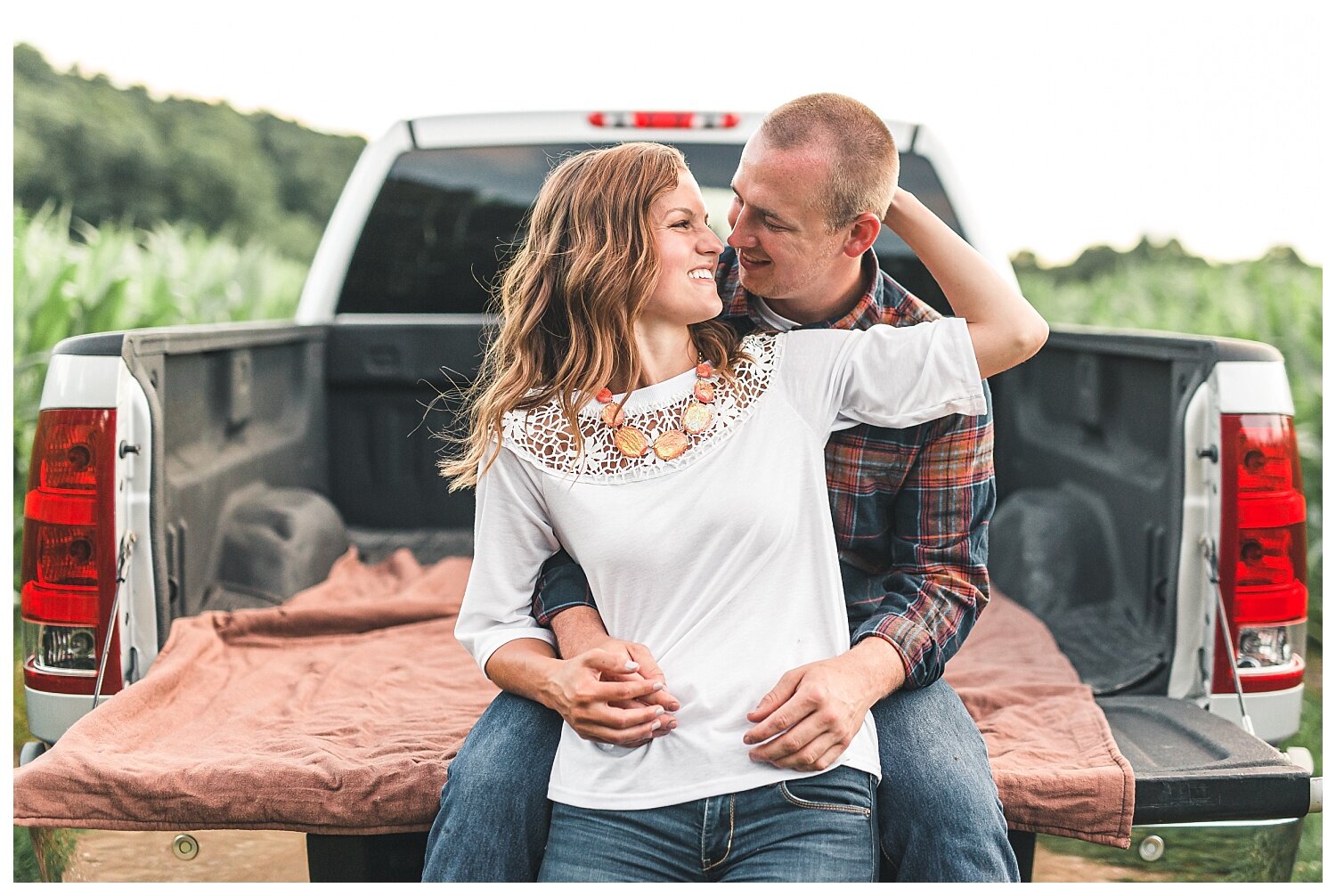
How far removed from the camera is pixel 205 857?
1944 mm

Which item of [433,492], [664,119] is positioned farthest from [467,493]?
[664,119]

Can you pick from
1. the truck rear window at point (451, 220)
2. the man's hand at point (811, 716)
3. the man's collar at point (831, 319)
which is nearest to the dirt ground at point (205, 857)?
the man's hand at point (811, 716)

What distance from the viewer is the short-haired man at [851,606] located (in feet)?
5.88

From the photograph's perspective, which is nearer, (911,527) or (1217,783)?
(1217,783)

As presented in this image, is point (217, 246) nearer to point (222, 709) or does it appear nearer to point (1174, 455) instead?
point (222, 709)

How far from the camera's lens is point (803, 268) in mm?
2010

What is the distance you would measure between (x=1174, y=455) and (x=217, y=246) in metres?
8.87

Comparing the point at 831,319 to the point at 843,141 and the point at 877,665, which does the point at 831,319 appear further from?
the point at 877,665

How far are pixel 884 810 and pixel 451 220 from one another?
97.7 inches

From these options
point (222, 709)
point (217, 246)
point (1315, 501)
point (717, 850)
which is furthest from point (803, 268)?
point (217, 246)

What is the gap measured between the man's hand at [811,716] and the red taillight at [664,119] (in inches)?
86.5

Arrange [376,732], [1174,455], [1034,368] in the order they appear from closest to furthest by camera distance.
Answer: [376,732] < [1174,455] < [1034,368]

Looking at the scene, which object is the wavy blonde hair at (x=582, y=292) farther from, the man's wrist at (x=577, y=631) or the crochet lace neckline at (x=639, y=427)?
the man's wrist at (x=577, y=631)

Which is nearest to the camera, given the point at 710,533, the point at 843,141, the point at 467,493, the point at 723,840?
the point at 723,840
